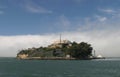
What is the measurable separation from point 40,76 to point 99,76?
43.2 ft

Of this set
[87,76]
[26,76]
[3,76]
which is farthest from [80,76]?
[3,76]

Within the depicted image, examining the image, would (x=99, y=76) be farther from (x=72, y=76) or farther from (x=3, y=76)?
(x=3, y=76)

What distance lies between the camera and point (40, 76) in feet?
235

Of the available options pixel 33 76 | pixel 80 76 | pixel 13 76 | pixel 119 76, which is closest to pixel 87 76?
pixel 80 76

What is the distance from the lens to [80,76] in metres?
71.2

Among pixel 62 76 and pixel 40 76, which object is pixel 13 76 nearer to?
pixel 40 76

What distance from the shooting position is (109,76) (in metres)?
71.6

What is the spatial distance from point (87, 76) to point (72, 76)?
3.33m

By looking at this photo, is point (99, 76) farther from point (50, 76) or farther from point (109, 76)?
point (50, 76)

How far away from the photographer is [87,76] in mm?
71500

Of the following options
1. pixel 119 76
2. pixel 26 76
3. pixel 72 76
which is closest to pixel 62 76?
pixel 72 76

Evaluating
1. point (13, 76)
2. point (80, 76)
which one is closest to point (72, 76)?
point (80, 76)

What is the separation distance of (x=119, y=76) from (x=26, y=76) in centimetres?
2061

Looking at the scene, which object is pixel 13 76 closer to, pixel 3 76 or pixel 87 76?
pixel 3 76
